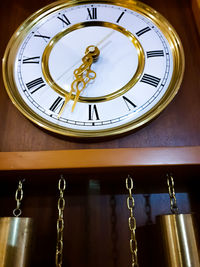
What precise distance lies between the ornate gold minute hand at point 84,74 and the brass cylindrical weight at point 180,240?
0.45 m

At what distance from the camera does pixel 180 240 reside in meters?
0.57

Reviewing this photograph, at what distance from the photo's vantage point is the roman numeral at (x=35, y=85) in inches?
30.7

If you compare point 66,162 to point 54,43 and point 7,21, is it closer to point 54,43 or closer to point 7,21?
point 54,43

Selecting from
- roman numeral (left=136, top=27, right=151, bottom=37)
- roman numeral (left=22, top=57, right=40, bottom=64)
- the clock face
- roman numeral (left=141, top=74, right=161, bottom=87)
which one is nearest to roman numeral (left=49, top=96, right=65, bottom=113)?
the clock face

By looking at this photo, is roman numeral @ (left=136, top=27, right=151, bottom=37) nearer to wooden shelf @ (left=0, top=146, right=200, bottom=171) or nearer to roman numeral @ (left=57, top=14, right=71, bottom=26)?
roman numeral @ (left=57, top=14, right=71, bottom=26)

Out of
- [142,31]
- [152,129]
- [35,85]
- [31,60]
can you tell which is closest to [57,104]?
[35,85]

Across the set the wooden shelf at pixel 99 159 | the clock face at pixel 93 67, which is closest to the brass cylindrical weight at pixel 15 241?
the wooden shelf at pixel 99 159

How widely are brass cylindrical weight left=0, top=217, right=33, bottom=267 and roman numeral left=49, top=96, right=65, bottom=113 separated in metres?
0.34

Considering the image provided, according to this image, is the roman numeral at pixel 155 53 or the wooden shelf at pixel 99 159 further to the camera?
the roman numeral at pixel 155 53

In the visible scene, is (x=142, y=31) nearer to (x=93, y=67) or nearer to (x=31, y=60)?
(x=93, y=67)

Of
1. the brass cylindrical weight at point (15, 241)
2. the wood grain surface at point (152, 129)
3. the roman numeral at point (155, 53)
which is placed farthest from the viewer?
the roman numeral at point (155, 53)

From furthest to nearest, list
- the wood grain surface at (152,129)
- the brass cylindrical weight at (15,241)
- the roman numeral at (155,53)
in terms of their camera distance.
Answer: the roman numeral at (155,53) → the wood grain surface at (152,129) → the brass cylindrical weight at (15,241)

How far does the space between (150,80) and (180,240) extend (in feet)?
1.61

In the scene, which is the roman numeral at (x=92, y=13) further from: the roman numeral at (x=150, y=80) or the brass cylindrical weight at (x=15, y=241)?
the brass cylindrical weight at (x=15, y=241)
